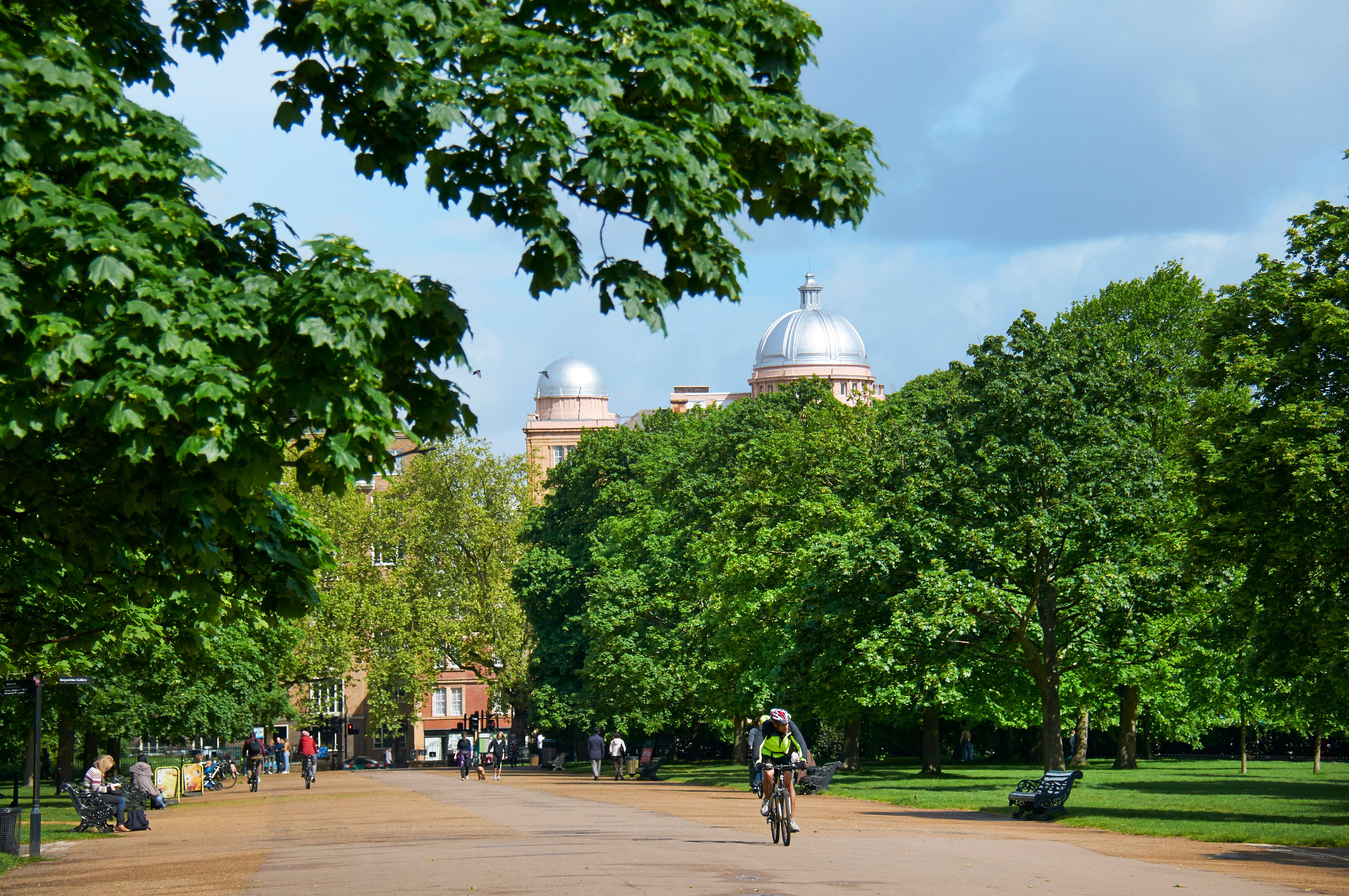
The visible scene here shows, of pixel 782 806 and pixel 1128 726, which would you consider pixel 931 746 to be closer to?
A: pixel 1128 726

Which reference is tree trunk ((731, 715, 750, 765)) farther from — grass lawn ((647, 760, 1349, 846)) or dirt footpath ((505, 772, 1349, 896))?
dirt footpath ((505, 772, 1349, 896))

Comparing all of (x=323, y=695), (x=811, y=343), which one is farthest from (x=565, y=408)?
(x=323, y=695)

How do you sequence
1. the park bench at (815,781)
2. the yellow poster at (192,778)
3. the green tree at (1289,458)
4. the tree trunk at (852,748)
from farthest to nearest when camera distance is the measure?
the tree trunk at (852,748) → the yellow poster at (192,778) → the park bench at (815,781) → the green tree at (1289,458)

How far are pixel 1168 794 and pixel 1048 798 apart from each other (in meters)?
8.43

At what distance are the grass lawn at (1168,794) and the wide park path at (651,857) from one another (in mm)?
1200

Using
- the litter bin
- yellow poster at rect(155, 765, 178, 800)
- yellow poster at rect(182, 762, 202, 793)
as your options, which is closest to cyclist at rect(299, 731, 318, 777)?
yellow poster at rect(182, 762, 202, 793)

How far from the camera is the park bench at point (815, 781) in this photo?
1267 inches

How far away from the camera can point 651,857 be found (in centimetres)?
1559

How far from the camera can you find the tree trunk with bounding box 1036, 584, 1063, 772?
3141 centimetres

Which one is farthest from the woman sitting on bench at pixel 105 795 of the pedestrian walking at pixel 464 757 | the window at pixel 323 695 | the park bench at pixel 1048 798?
the window at pixel 323 695

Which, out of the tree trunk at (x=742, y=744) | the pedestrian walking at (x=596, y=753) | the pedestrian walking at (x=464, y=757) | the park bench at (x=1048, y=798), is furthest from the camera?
the tree trunk at (x=742, y=744)

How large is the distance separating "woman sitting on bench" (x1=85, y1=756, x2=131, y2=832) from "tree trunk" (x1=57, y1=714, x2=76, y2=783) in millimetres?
12459

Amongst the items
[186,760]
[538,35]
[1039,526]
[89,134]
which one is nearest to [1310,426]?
[1039,526]

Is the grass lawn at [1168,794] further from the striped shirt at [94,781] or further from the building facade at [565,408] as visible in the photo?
the building facade at [565,408]
